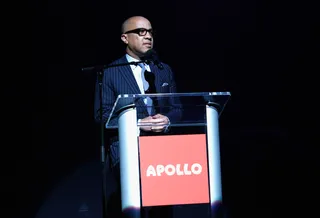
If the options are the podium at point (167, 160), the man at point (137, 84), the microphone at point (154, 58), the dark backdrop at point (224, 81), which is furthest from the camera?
the dark backdrop at point (224, 81)

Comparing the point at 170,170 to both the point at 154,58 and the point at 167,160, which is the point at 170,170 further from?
the point at 154,58

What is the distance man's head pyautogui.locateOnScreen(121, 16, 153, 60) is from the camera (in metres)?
2.60

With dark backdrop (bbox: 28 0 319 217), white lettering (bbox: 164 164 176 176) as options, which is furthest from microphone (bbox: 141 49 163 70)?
dark backdrop (bbox: 28 0 319 217)

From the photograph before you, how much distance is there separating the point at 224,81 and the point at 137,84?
1.45 metres

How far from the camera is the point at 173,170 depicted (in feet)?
6.45

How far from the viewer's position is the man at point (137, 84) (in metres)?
2.06

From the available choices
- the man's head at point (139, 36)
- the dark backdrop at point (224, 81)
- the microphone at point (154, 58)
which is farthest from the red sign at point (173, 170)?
the dark backdrop at point (224, 81)

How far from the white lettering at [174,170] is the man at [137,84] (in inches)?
6.8

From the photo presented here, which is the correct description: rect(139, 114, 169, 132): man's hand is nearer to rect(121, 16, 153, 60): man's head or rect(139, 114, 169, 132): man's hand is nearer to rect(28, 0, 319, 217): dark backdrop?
rect(121, 16, 153, 60): man's head

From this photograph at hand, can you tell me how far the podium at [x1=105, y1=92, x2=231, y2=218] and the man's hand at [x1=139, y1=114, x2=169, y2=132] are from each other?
23 mm

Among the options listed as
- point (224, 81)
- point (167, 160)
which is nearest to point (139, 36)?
point (167, 160)

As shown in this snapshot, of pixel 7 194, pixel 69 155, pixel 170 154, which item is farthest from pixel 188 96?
pixel 7 194

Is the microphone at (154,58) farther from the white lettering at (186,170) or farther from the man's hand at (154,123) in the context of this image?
the white lettering at (186,170)

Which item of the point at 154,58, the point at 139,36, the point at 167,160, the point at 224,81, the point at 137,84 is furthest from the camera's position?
the point at 224,81
